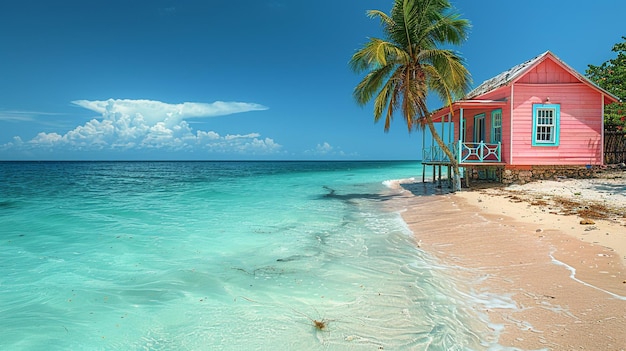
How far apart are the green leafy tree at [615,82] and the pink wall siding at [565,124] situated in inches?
65.8

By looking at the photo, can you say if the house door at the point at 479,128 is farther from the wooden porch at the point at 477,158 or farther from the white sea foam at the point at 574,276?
the white sea foam at the point at 574,276

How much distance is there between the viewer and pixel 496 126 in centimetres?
1683

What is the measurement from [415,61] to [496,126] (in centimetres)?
540

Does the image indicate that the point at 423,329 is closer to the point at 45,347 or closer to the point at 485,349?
the point at 485,349

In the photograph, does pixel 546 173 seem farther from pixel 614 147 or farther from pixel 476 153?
pixel 614 147

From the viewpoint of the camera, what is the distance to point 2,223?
1212 centimetres

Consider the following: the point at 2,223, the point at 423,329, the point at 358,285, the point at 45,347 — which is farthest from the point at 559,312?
the point at 2,223

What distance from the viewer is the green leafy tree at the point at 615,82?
16859mm

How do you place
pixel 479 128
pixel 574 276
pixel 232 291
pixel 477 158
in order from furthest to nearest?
pixel 479 128 < pixel 477 158 < pixel 232 291 < pixel 574 276

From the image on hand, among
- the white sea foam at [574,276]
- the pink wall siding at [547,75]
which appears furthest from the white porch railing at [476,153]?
the white sea foam at [574,276]

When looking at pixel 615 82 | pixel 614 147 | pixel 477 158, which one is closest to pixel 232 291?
pixel 477 158

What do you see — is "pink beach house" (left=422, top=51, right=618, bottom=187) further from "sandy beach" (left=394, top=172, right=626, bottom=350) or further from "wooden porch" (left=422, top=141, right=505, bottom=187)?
"sandy beach" (left=394, top=172, right=626, bottom=350)

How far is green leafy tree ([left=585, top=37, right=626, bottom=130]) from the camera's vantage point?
664 inches

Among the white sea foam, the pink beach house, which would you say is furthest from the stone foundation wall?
the white sea foam
